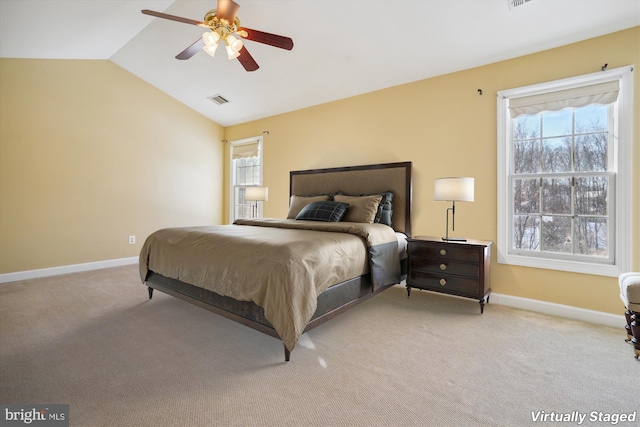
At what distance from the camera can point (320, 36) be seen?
3.20m

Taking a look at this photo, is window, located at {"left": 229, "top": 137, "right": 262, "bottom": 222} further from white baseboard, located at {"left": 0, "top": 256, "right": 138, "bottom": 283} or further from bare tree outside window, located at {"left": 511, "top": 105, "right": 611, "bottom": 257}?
bare tree outside window, located at {"left": 511, "top": 105, "right": 611, "bottom": 257}

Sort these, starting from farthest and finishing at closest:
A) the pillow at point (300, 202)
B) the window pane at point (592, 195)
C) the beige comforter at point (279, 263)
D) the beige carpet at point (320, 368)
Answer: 1. the pillow at point (300, 202)
2. the window pane at point (592, 195)
3. the beige comforter at point (279, 263)
4. the beige carpet at point (320, 368)

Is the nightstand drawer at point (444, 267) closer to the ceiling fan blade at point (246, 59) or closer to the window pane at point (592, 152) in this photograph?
the window pane at point (592, 152)

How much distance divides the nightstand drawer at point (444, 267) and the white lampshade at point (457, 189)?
2.05ft

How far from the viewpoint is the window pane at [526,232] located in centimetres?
297

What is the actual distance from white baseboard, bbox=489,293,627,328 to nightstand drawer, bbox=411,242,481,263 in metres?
0.71

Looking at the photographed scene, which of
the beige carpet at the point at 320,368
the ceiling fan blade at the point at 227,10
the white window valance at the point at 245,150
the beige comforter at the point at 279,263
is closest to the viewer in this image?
the beige carpet at the point at 320,368

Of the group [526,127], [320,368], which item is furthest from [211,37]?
[526,127]

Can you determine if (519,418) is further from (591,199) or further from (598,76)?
(598,76)

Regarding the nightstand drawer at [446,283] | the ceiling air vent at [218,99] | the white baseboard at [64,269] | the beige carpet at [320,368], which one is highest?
the ceiling air vent at [218,99]

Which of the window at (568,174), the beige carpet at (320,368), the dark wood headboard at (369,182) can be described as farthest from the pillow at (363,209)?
the window at (568,174)

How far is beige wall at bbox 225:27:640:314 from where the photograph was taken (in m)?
2.59

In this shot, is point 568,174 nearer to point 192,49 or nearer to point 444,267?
point 444,267

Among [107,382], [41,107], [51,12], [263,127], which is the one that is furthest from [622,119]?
Result: [41,107]
